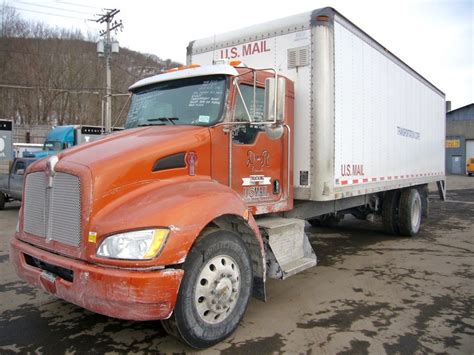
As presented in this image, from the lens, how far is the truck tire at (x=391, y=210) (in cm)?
898

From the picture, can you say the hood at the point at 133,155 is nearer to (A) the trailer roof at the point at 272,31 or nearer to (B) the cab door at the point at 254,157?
(B) the cab door at the point at 254,157

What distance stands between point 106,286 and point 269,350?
4.99 ft

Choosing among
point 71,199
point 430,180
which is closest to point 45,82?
point 430,180

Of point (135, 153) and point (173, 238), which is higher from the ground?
point (135, 153)

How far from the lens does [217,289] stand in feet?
11.9

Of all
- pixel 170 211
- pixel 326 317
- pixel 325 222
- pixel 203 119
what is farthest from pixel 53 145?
pixel 170 211

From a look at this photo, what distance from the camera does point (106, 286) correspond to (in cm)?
310

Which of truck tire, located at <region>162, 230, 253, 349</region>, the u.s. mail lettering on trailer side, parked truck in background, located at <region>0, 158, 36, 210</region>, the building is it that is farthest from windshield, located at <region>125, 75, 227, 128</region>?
the building

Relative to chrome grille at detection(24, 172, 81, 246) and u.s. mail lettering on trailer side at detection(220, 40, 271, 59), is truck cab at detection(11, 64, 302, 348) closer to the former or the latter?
chrome grille at detection(24, 172, 81, 246)

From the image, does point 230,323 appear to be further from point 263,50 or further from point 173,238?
point 263,50

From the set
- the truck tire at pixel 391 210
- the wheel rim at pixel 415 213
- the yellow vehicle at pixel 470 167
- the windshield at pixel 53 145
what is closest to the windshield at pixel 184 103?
the truck tire at pixel 391 210

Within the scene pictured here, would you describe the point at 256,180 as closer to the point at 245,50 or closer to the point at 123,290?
the point at 123,290

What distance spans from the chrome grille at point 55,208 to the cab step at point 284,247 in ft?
6.47

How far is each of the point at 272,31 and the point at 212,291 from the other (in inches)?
146
